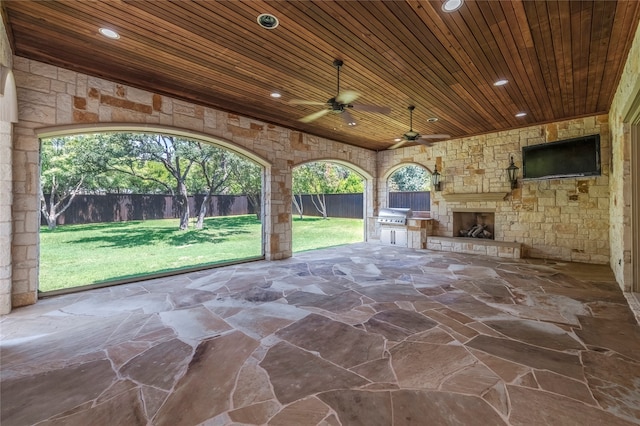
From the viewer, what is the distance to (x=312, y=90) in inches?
168

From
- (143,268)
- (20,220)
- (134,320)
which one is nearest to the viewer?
(134,320)

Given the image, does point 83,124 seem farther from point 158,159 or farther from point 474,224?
point 474,224

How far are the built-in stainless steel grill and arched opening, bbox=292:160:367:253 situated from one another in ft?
7.08

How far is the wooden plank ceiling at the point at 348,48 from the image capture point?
2.50 m

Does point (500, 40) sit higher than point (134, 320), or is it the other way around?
point (500, 40)

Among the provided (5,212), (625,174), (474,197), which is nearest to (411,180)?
(474,197)

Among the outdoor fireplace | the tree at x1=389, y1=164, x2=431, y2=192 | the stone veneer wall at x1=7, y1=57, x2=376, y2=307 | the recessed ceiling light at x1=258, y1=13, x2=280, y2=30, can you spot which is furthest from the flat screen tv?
the tree at x1=389, y1=164, x2=431, y2=192

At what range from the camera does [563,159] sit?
18.1 ft

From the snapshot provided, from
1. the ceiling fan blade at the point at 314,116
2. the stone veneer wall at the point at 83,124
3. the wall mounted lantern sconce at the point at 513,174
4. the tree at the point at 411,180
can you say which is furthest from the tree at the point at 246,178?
the tree at the point at 411,180

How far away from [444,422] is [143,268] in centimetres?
559

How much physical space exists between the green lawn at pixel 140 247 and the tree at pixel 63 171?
497mm

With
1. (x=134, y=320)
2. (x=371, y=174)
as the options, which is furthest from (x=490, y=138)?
(x=134, y=320)

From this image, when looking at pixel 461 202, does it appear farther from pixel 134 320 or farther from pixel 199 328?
pixel 134 320

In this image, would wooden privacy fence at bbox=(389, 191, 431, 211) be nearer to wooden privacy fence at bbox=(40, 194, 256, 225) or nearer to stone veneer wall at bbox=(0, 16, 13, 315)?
wooden privacy fence at bbox=(40, 194, 256, 225)
